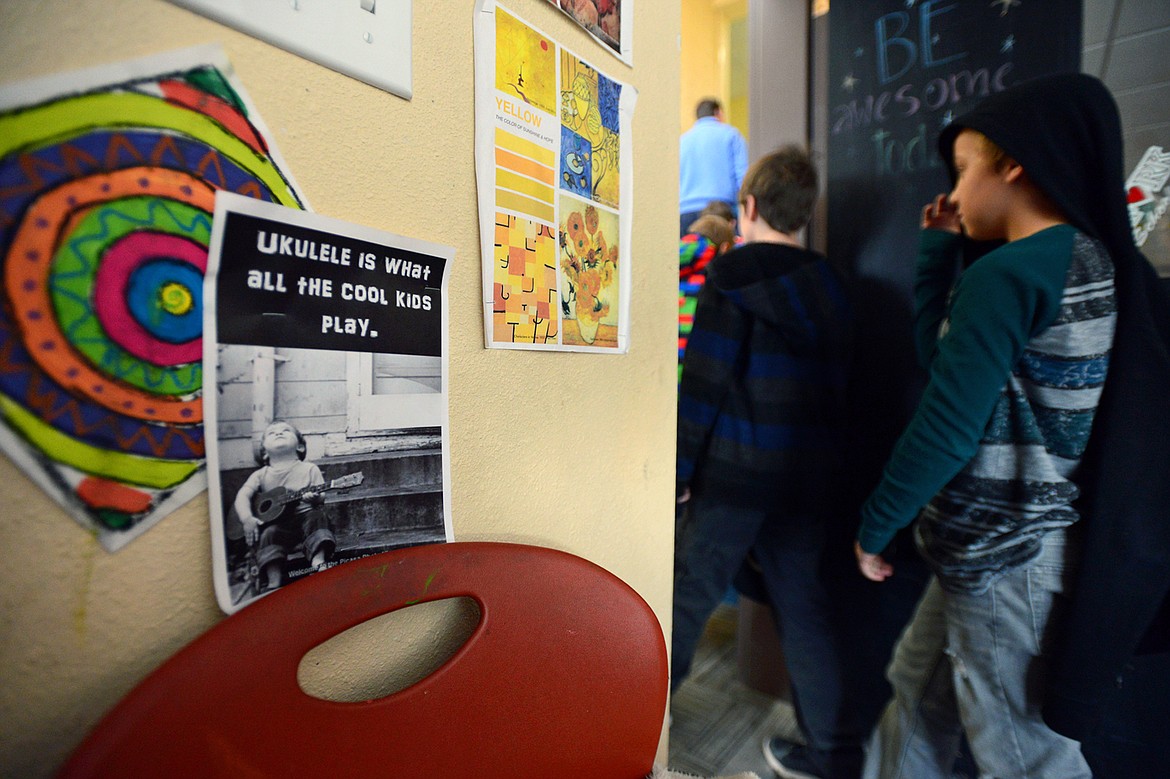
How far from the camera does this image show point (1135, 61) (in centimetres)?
111

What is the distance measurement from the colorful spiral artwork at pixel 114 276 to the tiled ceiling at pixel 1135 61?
5.19ft

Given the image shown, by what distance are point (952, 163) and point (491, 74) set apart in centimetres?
107

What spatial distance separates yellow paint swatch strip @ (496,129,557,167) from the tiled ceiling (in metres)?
1.33

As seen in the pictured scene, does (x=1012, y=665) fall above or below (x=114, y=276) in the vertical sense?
below

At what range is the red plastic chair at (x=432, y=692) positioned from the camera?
0.29m

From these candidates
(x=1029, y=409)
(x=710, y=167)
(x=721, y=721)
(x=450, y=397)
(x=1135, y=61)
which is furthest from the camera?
(x=710, y=167)

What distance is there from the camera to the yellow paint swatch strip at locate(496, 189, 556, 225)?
19.3 inches

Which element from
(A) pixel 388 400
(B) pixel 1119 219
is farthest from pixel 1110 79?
(A) pixel 388 400

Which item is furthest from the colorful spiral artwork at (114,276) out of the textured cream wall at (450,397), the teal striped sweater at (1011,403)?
the teal striped sweater at (1011,403)

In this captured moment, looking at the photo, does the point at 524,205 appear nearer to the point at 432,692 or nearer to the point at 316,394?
the point at 316,394

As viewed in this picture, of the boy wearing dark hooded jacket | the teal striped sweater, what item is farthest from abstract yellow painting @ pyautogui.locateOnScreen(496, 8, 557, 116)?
the boy wearing dark hooded jacket

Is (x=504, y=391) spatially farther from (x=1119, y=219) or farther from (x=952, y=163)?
(x=952, y=163)

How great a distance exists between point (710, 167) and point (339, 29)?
7.14 feet

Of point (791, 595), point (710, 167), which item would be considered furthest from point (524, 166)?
point (710, 167)
